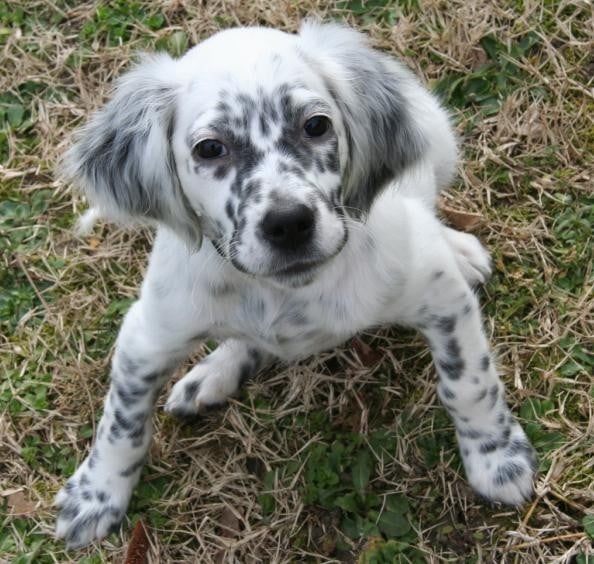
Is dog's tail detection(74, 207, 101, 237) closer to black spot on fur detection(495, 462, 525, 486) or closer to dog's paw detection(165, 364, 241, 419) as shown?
dog's paw detection(165, 364, 241, 419)

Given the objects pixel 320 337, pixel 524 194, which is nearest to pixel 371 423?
pixel 320 337

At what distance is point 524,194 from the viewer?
4898mm

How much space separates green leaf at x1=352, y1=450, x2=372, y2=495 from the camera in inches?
164

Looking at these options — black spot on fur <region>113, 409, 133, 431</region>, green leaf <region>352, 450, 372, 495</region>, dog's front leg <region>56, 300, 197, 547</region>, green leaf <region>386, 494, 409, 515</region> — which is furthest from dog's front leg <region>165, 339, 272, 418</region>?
green leaf <region>386, 494, 409, 515</region>

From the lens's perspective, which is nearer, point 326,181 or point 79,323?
point 326,181

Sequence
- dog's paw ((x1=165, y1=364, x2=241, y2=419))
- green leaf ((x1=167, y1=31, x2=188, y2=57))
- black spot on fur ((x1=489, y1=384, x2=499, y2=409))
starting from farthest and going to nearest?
green leaf ((x1=167, y1=31, x2=188, y2=57)) < dog's paw ((x1=165, y1=364, x2=241, y2=419)) < black spot on fur ((x1=489, y1=384, x2=499, y2=409))

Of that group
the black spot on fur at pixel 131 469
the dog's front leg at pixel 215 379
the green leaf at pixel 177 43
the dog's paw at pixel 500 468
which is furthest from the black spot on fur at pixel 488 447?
the green leaf at pixel 177 43

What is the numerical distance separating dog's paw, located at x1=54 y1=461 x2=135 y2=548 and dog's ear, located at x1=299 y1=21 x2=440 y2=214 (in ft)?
5.71

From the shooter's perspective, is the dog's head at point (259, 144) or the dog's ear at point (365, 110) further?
the dog's ear at point (365, 110)

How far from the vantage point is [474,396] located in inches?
154

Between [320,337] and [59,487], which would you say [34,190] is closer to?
[59,487]

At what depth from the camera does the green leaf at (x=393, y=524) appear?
4.05 m

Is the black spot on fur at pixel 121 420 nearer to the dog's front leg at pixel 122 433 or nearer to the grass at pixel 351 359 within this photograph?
the dog's front leg at pixel 122 433

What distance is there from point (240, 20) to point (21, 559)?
3176 mm
